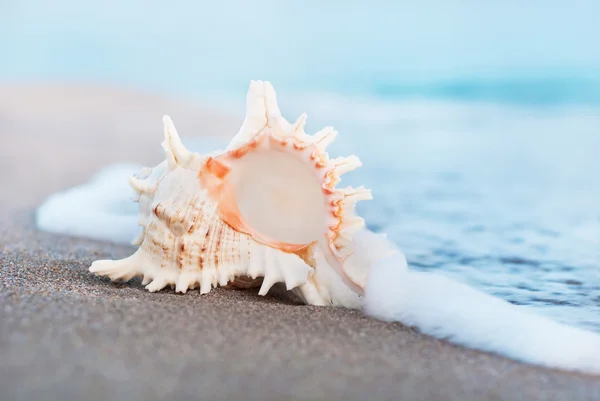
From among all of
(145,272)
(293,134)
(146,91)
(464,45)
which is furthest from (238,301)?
(464,45)

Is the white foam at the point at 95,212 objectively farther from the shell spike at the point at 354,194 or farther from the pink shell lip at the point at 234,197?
the shell spike at the point at 354,194

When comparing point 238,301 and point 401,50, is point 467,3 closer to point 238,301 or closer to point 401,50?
point 401,50

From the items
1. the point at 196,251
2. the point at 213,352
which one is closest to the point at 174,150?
the point at 196,251

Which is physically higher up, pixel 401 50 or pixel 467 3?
pixel 467 3

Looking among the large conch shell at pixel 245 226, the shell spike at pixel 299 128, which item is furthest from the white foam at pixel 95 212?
the shell spike at pixel 299 128

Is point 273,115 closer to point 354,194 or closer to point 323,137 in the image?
point 323,137

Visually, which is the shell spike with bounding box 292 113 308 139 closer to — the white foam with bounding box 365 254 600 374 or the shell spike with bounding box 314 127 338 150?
the shell spike with bounding box 314 127 338 150

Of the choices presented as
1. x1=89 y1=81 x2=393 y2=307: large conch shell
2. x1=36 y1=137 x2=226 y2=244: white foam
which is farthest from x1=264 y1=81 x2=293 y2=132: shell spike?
x1=36 y1=137 x2=226 y2=244: white foam
